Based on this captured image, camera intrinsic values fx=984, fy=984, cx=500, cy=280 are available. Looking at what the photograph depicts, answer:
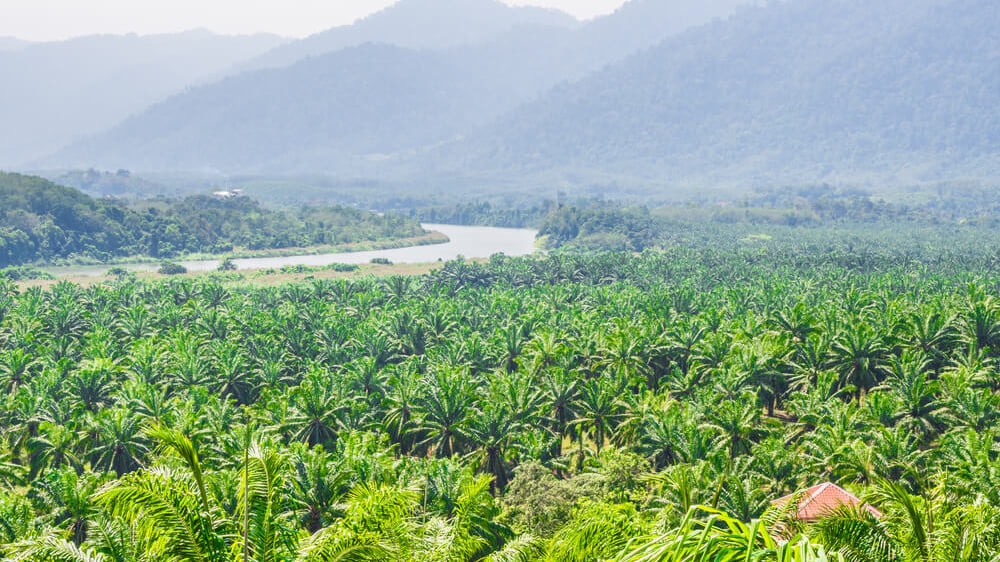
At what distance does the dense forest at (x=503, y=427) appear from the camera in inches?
906

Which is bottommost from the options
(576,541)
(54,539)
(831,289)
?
(831,289)

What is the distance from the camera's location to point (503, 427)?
66000mm

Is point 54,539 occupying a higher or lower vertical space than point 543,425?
higher

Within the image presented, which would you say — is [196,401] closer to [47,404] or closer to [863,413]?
[47,404]

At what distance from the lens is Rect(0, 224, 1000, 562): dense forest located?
A: 75.5ft

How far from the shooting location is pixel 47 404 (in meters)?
71.8

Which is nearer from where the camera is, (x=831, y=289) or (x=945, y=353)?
(x=945, y=353)

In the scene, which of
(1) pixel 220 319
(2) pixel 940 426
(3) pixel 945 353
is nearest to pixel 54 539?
(2) pixel 940 426

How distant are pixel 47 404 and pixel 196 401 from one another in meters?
10.4

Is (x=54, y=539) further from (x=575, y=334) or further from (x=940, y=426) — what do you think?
(x=575, y=334)

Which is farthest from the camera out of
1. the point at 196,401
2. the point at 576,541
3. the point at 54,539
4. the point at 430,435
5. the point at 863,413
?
the point at 196,401

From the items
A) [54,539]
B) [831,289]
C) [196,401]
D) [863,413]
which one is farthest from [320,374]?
[831,289]

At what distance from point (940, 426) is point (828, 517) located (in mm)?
49448

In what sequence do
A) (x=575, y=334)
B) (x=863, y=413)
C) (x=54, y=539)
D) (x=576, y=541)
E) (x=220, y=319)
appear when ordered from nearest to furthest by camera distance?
(x=54, y=539), (x=576, y=541), (x=863, y=413), (x=575, y=334), (x=220, y=319)
